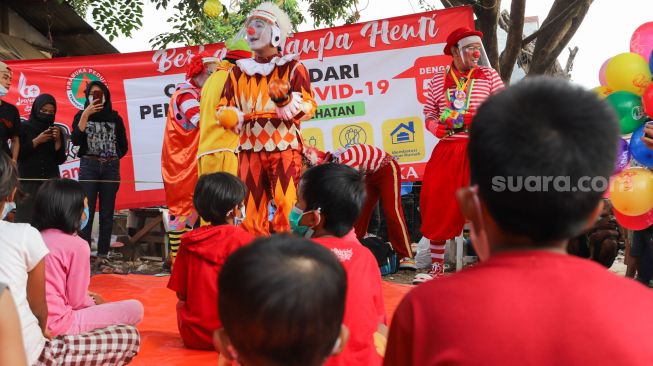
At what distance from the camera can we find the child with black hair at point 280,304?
3.77 feet

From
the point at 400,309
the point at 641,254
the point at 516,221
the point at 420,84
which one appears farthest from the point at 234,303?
the point at 420,84

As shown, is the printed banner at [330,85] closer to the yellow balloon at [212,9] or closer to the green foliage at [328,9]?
the yellow balloon at [212,9]

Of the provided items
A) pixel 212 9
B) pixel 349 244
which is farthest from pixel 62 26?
pixel 349 244

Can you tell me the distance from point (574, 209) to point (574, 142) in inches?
4.1

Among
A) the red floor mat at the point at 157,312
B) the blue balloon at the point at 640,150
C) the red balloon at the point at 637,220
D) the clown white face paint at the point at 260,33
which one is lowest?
the red floor mat at the point at 157,312

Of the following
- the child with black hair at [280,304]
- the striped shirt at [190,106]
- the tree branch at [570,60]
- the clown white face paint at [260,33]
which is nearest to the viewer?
the child with black hair at [280,304]

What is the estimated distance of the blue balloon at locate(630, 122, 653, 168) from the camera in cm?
385

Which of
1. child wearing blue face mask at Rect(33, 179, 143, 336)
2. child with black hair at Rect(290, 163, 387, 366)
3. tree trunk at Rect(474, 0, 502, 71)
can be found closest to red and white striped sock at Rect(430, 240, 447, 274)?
child with black hair at Rect(290, 163, 387, 366)

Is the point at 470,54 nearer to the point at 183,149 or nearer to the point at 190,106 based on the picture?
the point at 190,106

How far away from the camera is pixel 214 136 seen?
482 centimetres

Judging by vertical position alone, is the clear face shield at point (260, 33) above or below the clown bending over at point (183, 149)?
above

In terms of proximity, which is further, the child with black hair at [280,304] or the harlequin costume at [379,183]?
the harlequin costume at [379,183]

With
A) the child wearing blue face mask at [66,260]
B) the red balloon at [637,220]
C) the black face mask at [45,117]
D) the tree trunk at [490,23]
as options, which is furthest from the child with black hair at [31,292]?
the tree trunk at [490,23]

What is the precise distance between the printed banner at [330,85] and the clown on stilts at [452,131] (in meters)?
1.68
